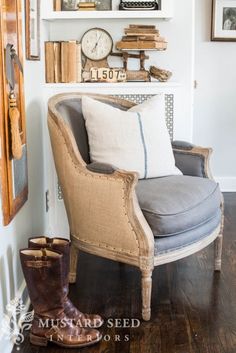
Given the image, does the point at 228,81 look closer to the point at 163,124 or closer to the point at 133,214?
the point at 163,124

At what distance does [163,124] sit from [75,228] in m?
0.73

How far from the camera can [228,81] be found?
14.0ft

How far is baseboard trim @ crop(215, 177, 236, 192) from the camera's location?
4.43m

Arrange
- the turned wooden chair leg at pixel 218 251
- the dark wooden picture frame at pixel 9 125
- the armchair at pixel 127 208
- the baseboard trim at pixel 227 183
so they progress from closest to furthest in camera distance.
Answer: the dark wooden picture frame at pixel 9 125
the armchair at pixel 127 208
the turned wooden chair leg at pixel 218 251
the baseboard trim at pixel 227 183

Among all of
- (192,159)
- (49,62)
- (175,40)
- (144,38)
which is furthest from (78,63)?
(192,159)

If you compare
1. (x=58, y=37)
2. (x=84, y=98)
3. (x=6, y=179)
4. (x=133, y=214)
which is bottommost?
(x=133, y=214)

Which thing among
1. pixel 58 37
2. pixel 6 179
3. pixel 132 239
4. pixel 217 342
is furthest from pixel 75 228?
pixel 58 37

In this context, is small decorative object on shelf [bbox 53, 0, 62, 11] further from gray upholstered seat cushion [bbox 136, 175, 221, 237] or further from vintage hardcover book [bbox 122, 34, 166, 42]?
gray upholstered seat cushion [bbox 136, 175, 221, 237]

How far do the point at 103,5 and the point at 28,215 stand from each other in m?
1.38

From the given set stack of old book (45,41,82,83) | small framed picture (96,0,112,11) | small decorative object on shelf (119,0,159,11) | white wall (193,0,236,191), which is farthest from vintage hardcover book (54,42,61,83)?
white wall (193,0,236,191)

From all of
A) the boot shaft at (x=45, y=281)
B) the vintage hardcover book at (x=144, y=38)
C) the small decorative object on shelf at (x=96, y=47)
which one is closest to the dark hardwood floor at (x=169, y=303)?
the boot shaft at (x=45, y=281)

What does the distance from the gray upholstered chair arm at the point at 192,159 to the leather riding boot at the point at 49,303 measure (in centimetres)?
103

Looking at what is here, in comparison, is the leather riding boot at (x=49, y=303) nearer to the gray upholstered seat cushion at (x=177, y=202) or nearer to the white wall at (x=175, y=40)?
the gray upholstered seat cushion at (x=177, y=202)

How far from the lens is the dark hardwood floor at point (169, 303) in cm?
201
